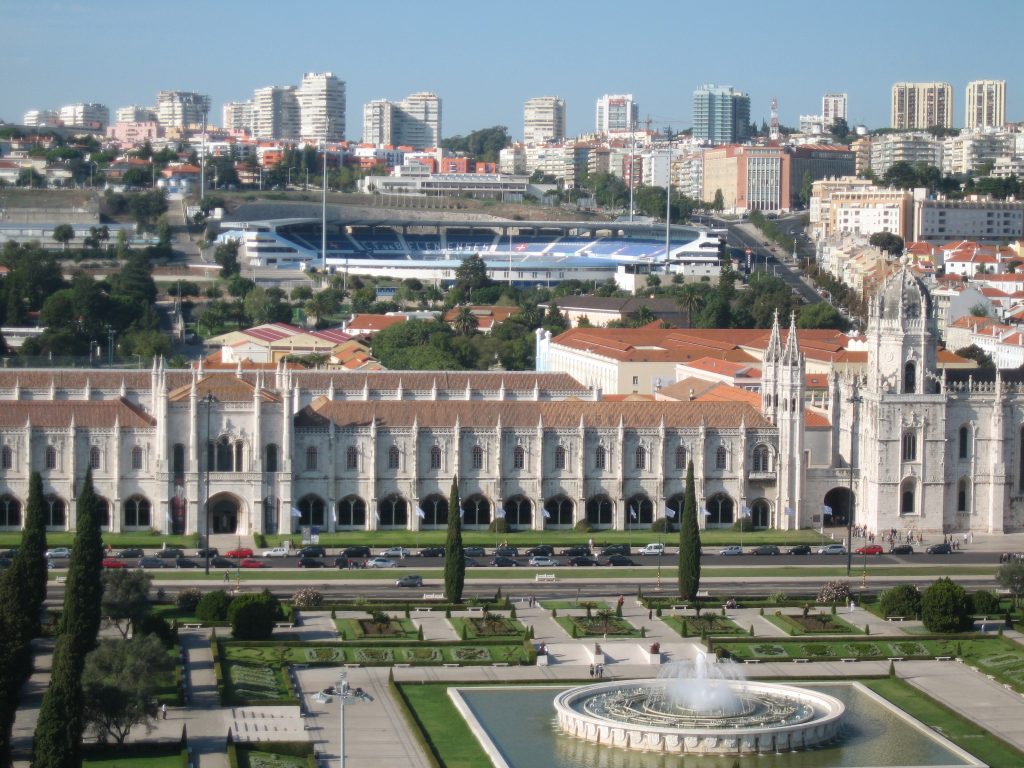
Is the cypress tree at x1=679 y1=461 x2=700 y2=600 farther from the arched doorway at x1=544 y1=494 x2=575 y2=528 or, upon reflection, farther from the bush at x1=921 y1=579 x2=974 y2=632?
the arched doorway at x1=544 y1=494 x2=575 y2=528

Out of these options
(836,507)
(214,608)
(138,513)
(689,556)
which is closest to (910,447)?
(836,507)

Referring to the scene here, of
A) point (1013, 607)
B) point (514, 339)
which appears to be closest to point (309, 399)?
point (1013, 607)

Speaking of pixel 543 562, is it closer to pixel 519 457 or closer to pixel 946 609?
pixel 519 457

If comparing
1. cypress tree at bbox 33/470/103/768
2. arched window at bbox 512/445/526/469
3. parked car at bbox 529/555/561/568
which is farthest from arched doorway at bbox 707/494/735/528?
cypress tree at bbox 33/470/103/768

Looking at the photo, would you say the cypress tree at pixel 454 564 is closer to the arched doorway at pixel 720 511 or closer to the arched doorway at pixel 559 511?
the arched doorway at pixel 559 511

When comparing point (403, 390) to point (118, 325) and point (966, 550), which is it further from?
point (118, 325)

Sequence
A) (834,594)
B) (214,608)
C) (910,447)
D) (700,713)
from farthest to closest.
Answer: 1. (910,447)
2. (834,594)
3. (214,608)
4. (700,713)
